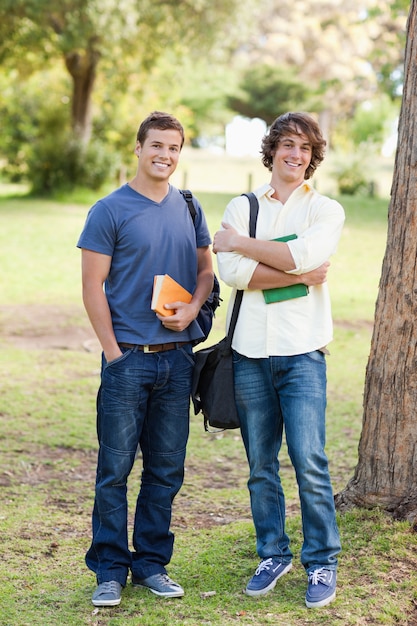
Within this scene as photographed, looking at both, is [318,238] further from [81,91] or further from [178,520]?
[81,91]

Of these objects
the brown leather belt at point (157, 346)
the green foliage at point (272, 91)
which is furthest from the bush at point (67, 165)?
the green foliage at point (272, 91)

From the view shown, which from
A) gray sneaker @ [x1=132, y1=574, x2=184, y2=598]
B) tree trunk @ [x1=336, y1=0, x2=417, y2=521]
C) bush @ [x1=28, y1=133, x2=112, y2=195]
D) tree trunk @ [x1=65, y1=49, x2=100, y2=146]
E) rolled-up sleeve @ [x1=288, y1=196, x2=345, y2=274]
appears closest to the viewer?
rolled-up sleeve @ [x1=288, y1=196, x2=345, y2=274]

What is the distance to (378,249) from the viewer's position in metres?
16.7

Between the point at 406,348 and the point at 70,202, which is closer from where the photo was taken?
the point at 406,348

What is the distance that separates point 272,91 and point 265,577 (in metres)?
54.7

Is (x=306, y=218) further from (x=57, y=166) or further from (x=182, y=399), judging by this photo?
(x=57, y=166)

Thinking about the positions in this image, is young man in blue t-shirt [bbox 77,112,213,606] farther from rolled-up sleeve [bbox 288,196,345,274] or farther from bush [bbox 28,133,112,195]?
bush [bbox 28,133,112,195]

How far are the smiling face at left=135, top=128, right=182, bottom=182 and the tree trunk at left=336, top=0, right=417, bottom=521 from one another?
3.84 ft

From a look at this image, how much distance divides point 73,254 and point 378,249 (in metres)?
5.84

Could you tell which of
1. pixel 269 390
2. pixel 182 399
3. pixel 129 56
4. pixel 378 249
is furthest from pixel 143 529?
pixel 129 56

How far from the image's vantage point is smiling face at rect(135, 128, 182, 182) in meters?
3.68

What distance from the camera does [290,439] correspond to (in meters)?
3.60

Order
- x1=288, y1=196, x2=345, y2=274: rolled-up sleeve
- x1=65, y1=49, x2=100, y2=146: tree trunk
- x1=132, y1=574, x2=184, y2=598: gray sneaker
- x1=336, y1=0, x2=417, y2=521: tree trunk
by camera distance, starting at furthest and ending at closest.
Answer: x1=65, y1=49, x2=100, y2=146: tree trunk
x1=336, y1=0, x2=417, y2=521: tree trunk
x1=132, y1=574, x2=184, y2=598: gray sneaker
x1=288, y1=196, x2=345, y2=274: rolled-up sleeve

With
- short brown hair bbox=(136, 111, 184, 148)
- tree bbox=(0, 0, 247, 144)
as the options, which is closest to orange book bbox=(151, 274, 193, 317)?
short brown hair bbox=(136, 111, 184, 148)
